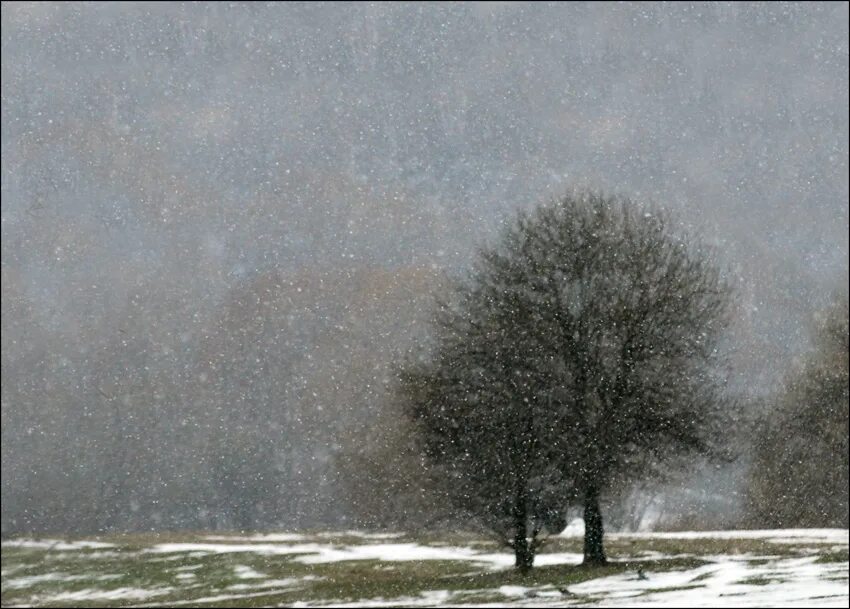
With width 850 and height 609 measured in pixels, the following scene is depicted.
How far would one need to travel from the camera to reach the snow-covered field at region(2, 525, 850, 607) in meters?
16.2

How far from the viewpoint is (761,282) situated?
57.5m

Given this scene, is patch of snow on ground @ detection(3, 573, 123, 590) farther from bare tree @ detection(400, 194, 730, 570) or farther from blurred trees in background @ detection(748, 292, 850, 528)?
blurred trees in background @ detection(748, 292, 850, 528)

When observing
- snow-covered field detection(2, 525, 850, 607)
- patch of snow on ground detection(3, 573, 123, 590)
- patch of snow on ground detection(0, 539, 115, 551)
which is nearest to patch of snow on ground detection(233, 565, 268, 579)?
snow-covered field detection(2, 525, 850, 607)

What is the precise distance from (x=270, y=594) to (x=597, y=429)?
971 centimetres

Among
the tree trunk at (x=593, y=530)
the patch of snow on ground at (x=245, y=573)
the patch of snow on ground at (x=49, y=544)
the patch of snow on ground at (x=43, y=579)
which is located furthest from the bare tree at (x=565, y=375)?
the patch of snow on ground at (x=43, y=579)

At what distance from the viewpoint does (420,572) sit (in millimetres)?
25625

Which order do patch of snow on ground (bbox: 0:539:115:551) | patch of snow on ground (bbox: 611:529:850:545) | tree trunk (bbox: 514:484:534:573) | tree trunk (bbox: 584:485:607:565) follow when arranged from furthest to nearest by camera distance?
patch of snow on ground (bbox: 611:529:850:545) → tree trunk (bbox: 584:485:607:565) → patch of snow on ground (bbox: 0:539:115:551) → tree trunk (bbox: 514:484:534:573)

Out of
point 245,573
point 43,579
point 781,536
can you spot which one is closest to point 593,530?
point 781,536

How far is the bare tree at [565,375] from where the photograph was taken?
22609 millimetres

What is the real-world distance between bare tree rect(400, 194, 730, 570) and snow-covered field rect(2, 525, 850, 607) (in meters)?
2.25

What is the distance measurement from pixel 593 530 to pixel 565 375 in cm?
415

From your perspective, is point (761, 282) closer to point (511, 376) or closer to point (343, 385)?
point (343, 385)

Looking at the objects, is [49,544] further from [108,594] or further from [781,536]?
[781,536]

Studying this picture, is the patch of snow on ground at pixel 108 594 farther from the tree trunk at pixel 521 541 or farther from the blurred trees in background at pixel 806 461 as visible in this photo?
the blurred trees in background at pixel 806 461
